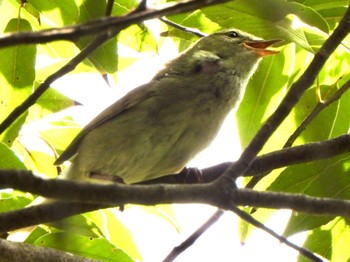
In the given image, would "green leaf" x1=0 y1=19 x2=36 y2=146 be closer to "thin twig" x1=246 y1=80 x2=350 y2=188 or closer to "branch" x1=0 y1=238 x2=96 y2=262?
"branch" x1=0 y1=238 x2=96 y2=262

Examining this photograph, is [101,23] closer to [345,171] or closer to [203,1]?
[203,1]

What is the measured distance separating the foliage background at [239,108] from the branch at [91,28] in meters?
1.54

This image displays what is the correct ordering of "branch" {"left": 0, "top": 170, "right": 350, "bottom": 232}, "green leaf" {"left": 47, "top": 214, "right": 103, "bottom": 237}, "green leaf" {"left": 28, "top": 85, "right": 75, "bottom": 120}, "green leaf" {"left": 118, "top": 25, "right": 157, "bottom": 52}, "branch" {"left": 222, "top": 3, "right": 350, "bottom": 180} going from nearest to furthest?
"branch" {"left": 0, "top": 170, "right": 350, "bottom": 232}, "branch" {"left": 222, "top": 3, "right": 350, "bottom": 180}, "green leaf" {"left": 47, "top": 214, "right": 103, "bottom": 237}, "green leaf" {"left": 118, "top": 25, "right": 157, "bottom": 52}, "green leaf" {"left": 28, "top": 85, "right": 75, "bottom": 120}

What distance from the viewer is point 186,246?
341cm

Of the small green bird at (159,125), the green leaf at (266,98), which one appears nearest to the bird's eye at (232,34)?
the small green bird at (159,125)

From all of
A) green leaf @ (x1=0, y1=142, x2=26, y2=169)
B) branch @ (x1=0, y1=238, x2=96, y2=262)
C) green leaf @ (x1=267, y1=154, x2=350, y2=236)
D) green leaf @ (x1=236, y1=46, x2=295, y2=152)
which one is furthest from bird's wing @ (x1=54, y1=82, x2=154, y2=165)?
green leaf @ (x1=267, y1=154, x2=350, y2=236)

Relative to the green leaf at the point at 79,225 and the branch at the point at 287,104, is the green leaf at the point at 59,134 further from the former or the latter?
the branch at the point at 287,104

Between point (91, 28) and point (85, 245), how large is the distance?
185 cm

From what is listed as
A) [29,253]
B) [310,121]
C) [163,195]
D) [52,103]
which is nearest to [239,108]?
[310,121]

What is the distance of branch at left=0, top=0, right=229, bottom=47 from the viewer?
1.87 meters

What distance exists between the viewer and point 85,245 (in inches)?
141

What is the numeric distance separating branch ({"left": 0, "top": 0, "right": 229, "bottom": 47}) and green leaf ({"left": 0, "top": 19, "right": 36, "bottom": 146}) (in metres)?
1.75

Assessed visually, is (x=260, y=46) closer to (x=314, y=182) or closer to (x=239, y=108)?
(x=239, y=108)

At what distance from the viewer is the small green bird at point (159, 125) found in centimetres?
418
